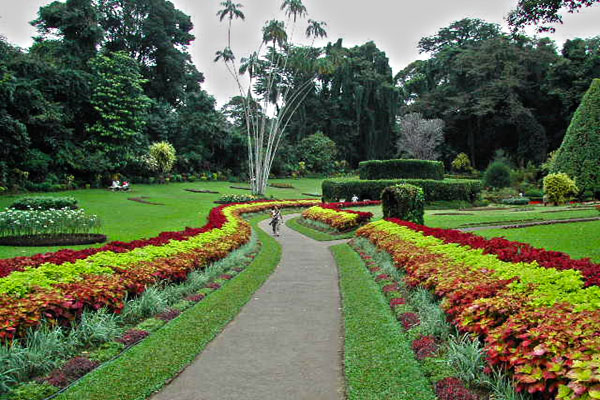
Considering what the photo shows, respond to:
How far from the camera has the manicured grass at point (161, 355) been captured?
4.01 m

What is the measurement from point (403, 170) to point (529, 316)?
26.6m

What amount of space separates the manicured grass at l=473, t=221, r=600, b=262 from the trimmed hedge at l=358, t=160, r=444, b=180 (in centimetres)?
1614

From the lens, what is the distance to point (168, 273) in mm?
7625

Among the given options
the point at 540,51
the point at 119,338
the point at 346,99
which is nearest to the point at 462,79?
the point at 540,51

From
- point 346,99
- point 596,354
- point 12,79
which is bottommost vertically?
point 596,354

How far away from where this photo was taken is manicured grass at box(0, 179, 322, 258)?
14.8 m

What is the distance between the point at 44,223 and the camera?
13047 mm

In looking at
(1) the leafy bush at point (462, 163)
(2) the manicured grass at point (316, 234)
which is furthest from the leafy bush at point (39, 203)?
(1) the leafy bush at point (462, 163)

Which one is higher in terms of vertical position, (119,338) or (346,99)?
(346,99)

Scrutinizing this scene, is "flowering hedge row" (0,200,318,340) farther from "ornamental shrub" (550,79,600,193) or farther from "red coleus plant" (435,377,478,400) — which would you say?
"ornamental shrub" (550,79,600,193)

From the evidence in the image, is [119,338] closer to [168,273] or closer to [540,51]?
[168,273]

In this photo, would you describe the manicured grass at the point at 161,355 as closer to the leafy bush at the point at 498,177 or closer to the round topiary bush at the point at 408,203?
the round topiary bush at the point at 408,203

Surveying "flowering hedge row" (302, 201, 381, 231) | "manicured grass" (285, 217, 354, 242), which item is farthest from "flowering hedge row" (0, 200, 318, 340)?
"flowering hedge row" (302, 201, 381, 231)

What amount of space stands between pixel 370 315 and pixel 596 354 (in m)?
3.64
